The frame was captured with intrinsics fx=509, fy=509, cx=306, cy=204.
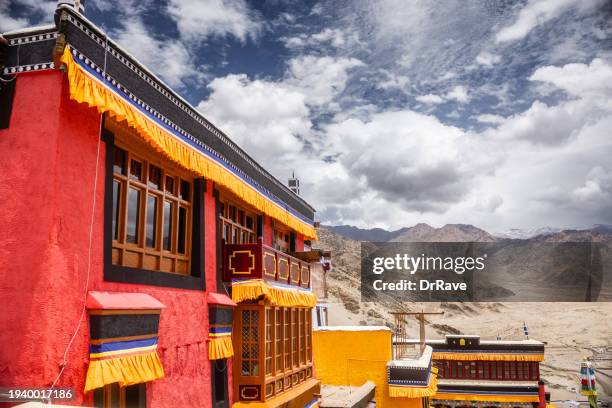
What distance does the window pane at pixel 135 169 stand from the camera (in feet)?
27.0

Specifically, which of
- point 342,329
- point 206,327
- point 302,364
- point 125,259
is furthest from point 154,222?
point 342,329

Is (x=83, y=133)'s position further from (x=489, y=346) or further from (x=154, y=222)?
(x=489, y=346)

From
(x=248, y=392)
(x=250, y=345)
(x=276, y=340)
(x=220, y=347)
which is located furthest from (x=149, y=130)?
(x=276, y=340)

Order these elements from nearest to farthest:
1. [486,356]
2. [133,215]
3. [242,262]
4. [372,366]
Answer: [133,215], [242,262], [372,366], [486,356]

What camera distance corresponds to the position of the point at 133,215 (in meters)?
8.27

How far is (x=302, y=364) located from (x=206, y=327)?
5999 millimetres

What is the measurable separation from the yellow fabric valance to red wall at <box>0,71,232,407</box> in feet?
84.7

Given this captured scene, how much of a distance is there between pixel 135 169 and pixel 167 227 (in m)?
1.56

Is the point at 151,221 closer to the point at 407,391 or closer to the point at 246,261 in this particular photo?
the point at 246,261

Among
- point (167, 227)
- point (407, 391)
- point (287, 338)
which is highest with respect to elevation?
point (167, 227)

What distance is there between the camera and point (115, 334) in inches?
267

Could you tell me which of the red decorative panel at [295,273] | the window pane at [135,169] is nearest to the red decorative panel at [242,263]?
the red decorative panel at [295,273]

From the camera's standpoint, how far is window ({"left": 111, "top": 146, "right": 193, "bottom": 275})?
789 cm

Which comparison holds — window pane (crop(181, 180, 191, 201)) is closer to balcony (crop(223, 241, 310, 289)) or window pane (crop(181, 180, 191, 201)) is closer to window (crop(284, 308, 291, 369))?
balcony (crop(223, 241, 310, 289))
